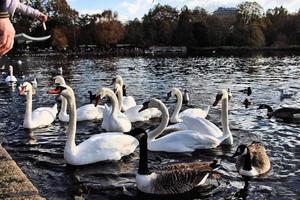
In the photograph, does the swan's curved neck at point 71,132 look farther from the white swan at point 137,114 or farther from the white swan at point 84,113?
the white swan at point 137,114

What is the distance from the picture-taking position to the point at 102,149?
30.0ft

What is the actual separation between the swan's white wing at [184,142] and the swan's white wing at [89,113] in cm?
407

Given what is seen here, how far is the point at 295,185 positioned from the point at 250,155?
0.96 meters

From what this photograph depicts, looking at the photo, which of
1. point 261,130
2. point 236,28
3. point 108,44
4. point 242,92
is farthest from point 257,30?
point 261,130

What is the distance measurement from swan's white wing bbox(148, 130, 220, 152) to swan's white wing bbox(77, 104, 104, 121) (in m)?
4.07

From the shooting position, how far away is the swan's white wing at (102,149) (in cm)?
896

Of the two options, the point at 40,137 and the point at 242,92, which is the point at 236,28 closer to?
the point at 242,92

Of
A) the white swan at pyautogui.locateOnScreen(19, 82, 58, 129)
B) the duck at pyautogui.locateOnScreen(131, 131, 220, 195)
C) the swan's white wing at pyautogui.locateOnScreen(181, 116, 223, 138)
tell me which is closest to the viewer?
the duck at pyautogui.locateOnScreen(131, 131, 220, 195)

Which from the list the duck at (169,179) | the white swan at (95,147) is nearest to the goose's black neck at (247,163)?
the duck at (169,179)

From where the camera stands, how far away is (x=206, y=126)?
1074cm

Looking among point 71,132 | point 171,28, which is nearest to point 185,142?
point 71,132

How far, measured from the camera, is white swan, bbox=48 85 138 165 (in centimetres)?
897

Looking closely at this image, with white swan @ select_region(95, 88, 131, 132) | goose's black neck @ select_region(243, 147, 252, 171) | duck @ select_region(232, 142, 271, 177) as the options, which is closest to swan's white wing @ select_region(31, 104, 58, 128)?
white swan @ select_region(95, 88, 131, 132)

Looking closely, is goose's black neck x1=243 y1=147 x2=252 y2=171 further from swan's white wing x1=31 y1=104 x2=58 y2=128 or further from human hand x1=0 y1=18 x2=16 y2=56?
swan's white wing x1=31 y1=104 x2=58 y2=128
